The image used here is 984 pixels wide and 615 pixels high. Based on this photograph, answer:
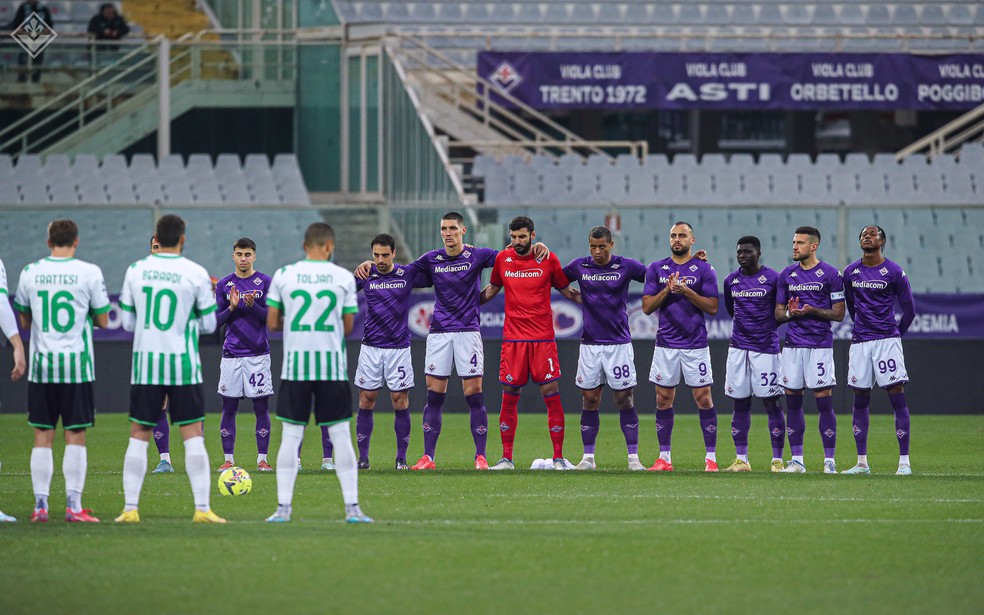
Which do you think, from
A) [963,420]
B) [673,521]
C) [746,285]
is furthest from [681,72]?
[673,521]

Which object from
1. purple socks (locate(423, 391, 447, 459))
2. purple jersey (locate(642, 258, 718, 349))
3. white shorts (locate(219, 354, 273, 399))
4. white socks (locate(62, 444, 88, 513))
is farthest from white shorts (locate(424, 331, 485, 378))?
white socks (locate(62, 444, 88, 513))

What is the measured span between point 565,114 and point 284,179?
30.1 ft

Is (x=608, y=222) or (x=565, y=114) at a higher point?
(x=565, y=114)

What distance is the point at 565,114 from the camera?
31.6m

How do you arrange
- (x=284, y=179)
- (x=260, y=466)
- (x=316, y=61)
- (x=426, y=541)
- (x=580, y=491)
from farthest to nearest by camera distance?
(x=316, y=61), (x=284, y=179), (x=260, y=466), (x=580, y=491), (x=426, y=541)

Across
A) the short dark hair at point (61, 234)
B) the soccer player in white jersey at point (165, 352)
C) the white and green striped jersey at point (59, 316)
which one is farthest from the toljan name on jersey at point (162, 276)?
the short dark hair at point (61, 234)

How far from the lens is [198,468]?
881 cm

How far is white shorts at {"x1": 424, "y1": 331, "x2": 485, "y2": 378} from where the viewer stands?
12812mm

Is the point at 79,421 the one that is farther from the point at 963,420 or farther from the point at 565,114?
the point at 565,114

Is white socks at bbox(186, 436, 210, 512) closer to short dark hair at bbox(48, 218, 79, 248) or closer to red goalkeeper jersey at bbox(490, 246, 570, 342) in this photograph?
short dark hair at bbox(48, 218, 79, 248)

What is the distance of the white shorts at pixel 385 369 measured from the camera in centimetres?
1282

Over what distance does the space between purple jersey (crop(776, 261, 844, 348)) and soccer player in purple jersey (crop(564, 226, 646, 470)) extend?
1.40 metres

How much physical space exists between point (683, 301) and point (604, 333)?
0.79 m

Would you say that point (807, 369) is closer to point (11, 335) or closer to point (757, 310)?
point (757, 310)
